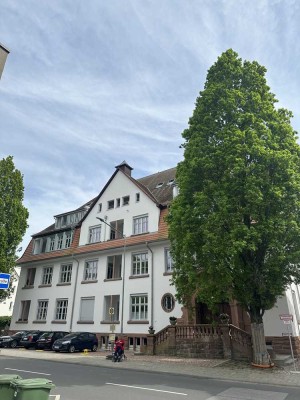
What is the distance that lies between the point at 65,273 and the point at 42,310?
4309 millimetres

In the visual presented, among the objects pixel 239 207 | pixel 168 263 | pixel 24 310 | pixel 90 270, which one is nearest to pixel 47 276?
pixel 24 310

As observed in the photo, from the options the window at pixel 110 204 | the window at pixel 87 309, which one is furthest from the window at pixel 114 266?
the window at pixel 110 204

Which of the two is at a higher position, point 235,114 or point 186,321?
point 235,114

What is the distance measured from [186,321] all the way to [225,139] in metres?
12.8

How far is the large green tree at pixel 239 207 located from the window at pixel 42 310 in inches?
755

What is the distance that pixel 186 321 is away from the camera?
845 inches

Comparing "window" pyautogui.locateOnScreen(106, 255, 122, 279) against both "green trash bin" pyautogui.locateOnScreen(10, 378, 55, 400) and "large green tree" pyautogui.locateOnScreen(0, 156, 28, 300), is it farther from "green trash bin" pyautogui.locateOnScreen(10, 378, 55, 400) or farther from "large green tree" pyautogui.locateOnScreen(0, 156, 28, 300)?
"green trash bin" pyautogui.locateOnScreen(10, 378, 55, 400)

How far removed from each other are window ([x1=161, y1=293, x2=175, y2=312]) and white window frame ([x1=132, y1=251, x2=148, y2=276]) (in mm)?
2806

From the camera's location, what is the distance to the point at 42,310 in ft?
102

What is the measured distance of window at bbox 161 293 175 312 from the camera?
2275 centimetres

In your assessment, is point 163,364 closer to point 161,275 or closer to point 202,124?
point 161,275

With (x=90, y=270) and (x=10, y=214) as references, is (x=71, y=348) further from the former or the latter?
(x=10, y=214)

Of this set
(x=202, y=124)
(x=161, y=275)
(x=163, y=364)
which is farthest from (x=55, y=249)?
(x=202, y=124)

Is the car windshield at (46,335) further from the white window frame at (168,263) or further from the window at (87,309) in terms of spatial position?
the white window frame at (168,263)
